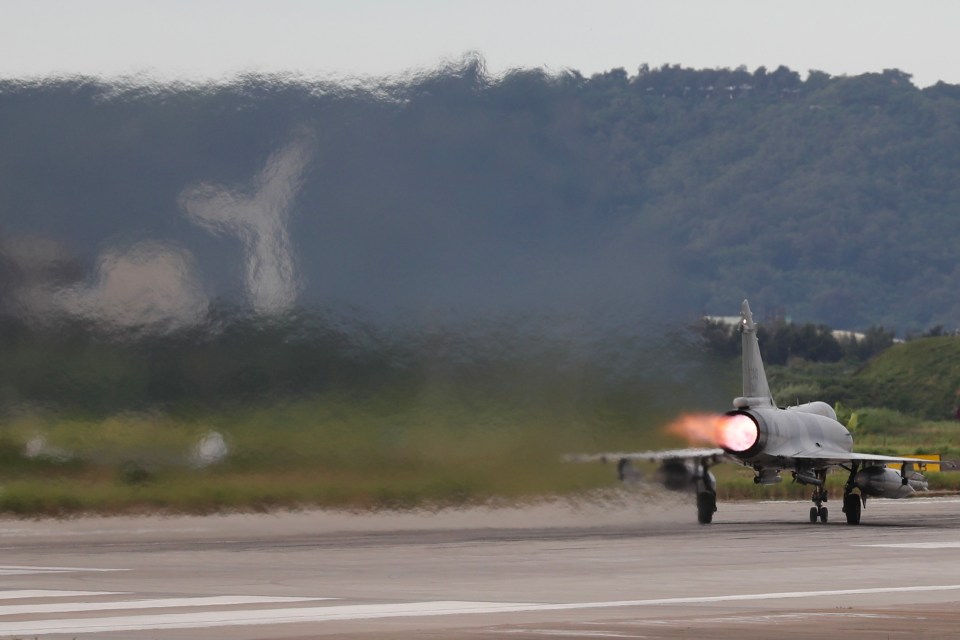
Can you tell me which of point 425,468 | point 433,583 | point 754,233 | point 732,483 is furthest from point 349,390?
point 754,233

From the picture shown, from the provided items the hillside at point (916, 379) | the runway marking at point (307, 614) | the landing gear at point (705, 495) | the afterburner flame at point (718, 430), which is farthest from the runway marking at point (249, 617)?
the hillside at point (916, 379)

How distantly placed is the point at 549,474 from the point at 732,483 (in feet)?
105

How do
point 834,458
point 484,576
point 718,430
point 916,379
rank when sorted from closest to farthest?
point 484,576
point 718,430
point 834,458
point 916,379

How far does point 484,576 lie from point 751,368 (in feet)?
68.0

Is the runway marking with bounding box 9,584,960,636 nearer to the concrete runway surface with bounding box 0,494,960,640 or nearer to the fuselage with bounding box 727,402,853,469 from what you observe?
the concrete runway surface with bounding box 0,494,960,640

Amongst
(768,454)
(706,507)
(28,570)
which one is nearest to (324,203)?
(28,570)

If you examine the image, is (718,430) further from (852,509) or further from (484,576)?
(484,576)

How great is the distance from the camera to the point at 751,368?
45719mm

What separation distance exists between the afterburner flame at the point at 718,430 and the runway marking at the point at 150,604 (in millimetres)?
19964

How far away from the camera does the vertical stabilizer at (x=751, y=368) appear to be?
149 ft

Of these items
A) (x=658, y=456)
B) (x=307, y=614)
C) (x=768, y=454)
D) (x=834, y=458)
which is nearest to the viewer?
(x=307, y=614)

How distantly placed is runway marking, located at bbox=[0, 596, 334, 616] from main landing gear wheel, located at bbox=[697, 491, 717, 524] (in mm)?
22292

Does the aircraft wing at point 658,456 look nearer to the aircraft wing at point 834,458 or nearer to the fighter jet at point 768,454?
the fighter jet at point 768,454

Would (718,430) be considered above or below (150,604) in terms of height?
above
